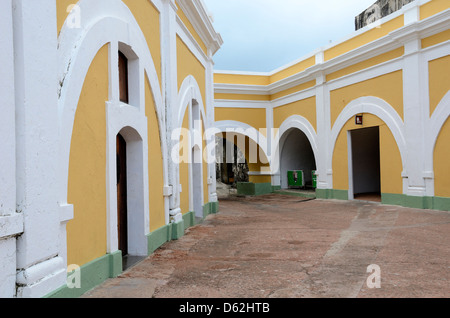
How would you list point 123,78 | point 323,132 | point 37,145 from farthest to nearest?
point 323,132 → point 123,78 → point 37,145

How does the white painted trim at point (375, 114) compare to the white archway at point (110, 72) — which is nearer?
the white archway at point (110, 72)

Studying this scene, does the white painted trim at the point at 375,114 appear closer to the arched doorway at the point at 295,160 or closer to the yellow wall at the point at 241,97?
the arched doorway at the point at 295,160

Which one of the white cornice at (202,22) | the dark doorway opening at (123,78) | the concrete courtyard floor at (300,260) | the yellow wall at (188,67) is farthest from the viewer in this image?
the white cornice at (202,22)

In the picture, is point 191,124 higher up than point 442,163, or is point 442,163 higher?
point 191,124

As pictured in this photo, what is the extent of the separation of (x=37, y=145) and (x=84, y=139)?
0.92 metres

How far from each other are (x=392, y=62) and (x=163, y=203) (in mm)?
7638

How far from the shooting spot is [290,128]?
624 inches

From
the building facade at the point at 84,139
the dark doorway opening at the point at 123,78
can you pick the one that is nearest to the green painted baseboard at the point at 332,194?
the building facade at the point at 84,139

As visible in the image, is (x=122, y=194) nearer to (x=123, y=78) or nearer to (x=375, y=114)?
(x=123, y=78)

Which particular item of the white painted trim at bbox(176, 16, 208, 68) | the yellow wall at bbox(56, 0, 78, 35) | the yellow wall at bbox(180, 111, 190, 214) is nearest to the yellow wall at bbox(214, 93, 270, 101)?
the white painted trim at bbox(176, 16, 208, 68)

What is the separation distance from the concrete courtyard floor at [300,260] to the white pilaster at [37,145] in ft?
2.67

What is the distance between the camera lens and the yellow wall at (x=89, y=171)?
12.1 feet

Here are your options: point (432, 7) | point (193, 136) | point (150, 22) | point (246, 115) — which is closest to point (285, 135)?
point (246, 115)

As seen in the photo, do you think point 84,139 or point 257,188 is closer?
point 84,139
